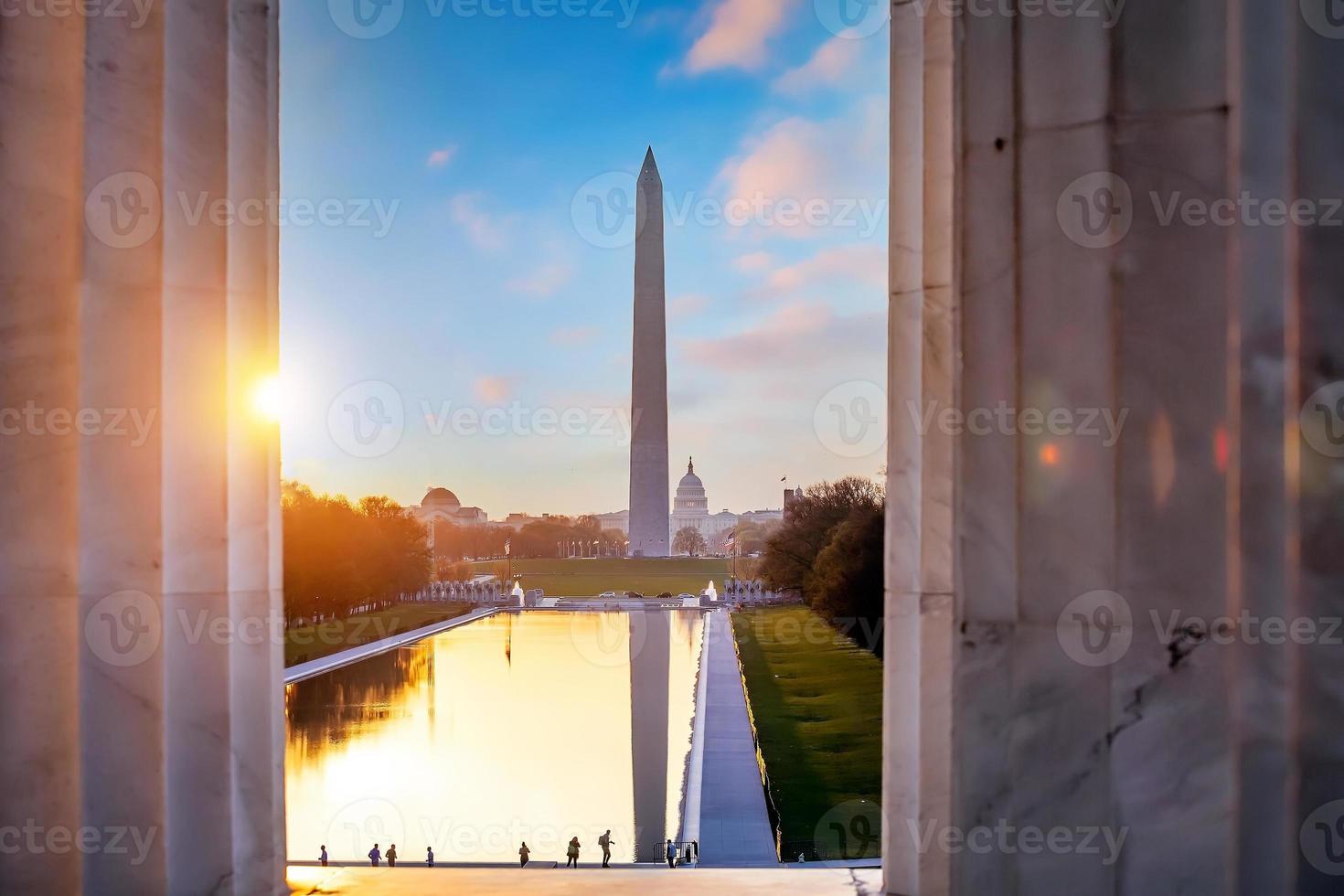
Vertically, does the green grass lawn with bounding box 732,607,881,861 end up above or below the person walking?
below

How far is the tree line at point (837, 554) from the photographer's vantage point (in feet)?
78.2

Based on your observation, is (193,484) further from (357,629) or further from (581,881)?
(357,629)

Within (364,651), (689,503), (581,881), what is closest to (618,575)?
(364,651)

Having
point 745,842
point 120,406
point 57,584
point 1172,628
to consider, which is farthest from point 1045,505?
point 745,842

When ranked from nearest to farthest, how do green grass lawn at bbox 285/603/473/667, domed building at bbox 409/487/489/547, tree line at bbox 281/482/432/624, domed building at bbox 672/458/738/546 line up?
green grass lawn at bbox 285/603/473/667, tree line at bbox 281/482/432/624, domed building at bbox 409/487/489/547, domed building at bbox 672/458/738/546

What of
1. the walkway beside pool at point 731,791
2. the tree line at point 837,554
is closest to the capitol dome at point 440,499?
the tree line at point 837,554

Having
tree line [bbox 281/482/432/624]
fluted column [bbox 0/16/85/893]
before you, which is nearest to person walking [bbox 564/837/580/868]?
fluted column [bbox 0/16/85/893]

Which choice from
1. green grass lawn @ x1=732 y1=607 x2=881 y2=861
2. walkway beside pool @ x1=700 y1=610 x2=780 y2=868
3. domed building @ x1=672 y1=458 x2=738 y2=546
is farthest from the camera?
domed building @ x1=672 y1=458 x2=738 y2=546

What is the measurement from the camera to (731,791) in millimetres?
12977

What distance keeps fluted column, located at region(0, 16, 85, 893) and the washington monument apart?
2181 inches

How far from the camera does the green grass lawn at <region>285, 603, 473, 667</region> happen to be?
28.8m

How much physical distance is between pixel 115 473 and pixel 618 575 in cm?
6339

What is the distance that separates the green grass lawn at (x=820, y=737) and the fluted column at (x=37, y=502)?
892 cm

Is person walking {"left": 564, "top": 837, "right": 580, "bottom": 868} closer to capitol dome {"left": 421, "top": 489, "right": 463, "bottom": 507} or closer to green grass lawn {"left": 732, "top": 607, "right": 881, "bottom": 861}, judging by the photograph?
green grass lawn {"left": 732, "top": 607, "right": 881, "bottom": 861}
